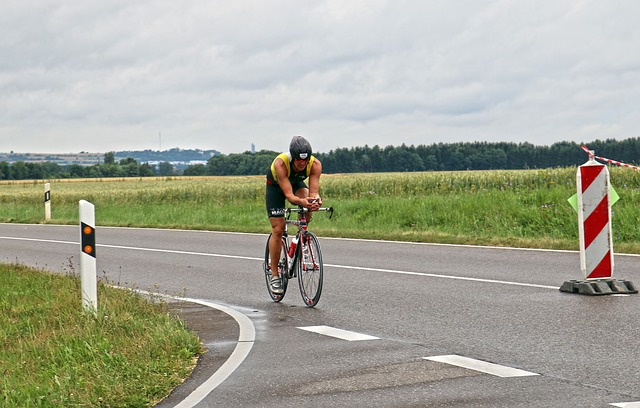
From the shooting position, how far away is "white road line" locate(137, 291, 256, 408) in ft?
20.5

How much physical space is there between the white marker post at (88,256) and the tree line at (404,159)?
58059 mm

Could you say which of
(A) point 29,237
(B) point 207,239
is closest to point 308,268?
(B) point 207,239

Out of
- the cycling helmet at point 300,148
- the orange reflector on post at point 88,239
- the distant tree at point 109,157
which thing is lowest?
the orange reflector on post at point 88,239

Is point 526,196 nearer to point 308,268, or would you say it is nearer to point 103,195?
point 308,268

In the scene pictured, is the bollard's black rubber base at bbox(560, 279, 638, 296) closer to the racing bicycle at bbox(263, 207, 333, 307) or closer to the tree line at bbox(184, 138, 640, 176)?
the racing bicycle at bbox(263, 207, 333, 307)

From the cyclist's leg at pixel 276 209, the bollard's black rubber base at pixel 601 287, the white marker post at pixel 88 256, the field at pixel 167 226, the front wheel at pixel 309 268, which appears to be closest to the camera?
the field at pixel 167 226

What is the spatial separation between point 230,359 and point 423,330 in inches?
77.6

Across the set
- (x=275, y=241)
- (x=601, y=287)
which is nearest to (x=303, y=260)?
(x=275, y=241)

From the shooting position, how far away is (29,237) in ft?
79.6

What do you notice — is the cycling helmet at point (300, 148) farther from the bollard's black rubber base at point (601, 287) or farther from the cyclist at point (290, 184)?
the bollard's black rubber base at point (601, 287)

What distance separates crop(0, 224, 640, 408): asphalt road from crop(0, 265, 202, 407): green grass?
44 centimetres

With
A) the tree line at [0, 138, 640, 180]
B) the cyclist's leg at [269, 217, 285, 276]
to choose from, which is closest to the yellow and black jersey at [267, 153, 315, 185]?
the cyclist's leg at [269, 217, 285, 276]

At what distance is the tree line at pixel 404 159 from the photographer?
3123 inches

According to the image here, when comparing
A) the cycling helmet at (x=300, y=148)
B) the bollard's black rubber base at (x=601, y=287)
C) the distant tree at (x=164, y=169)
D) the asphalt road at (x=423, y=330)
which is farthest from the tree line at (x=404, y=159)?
the cycling helmet at (x=300, y=148)
